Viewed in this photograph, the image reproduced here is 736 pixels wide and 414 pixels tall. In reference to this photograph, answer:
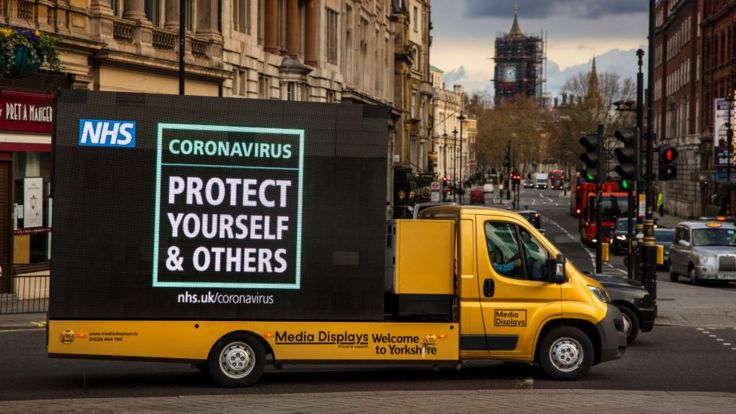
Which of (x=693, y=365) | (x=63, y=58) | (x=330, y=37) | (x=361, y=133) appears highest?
(x=330, y=37)

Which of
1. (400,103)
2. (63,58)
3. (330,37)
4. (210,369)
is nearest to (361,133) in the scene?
(210,369)

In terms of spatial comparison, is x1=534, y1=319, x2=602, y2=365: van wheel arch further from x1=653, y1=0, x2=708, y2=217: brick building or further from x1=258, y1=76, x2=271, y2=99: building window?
x1=653, y1=0, x2=708, y2=217: brick building

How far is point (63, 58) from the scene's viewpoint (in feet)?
95.6

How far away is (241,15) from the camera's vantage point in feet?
145

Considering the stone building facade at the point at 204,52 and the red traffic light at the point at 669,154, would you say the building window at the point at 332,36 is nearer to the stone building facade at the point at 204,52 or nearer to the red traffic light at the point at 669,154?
the stone building facade at the point at 204,52

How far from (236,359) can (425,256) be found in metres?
2.57

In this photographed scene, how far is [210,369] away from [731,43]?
7714 cm

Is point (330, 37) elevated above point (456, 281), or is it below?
above

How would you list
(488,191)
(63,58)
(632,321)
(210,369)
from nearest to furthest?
(210,369) → (632,321) → (63,58) → (488,191)

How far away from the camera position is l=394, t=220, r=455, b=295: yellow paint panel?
51.0 feet

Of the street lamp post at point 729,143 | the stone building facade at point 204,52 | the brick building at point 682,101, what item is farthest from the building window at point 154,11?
the brick building at point 682,101

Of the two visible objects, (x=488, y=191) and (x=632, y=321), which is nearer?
(x=632, y=321)

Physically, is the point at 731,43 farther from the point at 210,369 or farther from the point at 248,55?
the point at 210,369

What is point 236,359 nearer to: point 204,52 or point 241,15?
point 204,52
